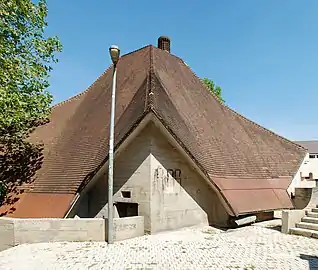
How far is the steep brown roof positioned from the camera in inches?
559

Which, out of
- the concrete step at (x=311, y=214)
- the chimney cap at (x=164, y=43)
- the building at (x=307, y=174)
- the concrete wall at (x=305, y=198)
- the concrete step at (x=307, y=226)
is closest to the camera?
the concrete step at (x=307, y=226)

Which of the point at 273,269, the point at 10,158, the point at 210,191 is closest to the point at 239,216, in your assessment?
the point at 210,191

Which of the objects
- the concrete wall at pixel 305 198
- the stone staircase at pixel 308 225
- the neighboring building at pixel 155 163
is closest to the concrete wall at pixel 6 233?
the neighboring building at pixel 155 163

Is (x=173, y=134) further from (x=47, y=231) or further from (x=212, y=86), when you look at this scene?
(x=212, y=86)

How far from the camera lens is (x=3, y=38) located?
1353cm

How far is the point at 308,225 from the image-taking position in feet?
41.8

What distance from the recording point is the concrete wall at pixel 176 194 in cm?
1338

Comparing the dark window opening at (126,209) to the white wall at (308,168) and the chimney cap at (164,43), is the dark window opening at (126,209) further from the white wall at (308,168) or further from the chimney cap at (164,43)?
the white wall at (308,168)

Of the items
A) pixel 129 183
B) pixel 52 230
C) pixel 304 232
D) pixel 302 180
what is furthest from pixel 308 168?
pixel 52 230

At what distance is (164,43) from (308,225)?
14148 millimetres

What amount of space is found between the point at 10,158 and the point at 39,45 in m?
5.70

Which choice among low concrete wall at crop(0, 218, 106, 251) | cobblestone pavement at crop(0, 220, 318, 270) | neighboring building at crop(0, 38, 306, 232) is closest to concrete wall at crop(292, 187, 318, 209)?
neighboring building at crop(0, 38, 306, 232)

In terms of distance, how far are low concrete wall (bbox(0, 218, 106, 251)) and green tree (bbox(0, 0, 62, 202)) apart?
3.95 m

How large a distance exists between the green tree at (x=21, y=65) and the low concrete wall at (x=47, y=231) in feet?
13.0
